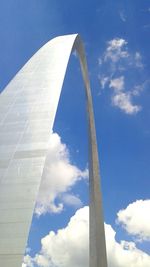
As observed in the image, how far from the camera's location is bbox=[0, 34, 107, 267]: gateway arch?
1021cm

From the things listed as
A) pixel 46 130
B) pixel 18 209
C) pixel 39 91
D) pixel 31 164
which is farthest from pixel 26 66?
pixel 18 209

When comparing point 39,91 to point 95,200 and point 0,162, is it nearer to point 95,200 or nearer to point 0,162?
point 0,162

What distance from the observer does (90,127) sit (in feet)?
85.7

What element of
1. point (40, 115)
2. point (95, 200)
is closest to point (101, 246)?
point (95, 200)

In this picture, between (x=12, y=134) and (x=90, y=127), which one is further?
(x=90, y=127)

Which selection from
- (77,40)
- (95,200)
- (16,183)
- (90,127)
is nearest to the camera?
(16,183)

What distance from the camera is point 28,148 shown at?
502 inches

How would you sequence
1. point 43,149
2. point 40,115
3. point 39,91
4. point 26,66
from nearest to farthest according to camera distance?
point 43,149
point 40,115
point 39,91
point 26,66

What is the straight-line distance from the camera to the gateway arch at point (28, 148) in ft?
33.5

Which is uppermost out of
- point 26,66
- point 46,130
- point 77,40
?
point 77,40

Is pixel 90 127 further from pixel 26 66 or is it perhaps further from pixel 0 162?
pixel 0 162

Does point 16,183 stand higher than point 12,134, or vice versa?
point 12,134

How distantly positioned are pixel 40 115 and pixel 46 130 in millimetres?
1268

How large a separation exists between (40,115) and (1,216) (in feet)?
Result: 16.2
